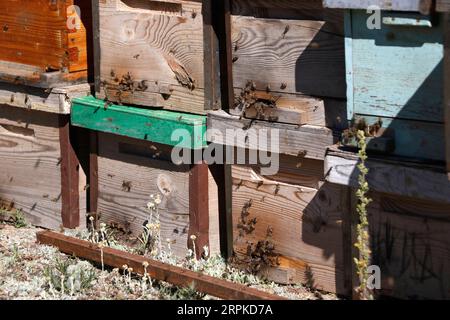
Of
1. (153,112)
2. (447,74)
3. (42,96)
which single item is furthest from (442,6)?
(42,96)

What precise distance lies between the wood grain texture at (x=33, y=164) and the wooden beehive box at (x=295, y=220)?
124 cm

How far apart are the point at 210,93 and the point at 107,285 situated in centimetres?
102

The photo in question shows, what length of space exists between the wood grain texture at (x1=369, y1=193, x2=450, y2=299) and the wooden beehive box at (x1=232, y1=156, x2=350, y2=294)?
0.21 meters

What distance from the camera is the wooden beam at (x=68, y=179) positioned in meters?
5.36

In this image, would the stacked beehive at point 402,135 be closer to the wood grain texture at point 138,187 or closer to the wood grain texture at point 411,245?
the wood grain texture at point 411,245

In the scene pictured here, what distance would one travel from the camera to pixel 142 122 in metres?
4.88

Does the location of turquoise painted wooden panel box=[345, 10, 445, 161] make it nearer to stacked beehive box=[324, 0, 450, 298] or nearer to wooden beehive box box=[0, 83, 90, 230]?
stacked beehive box=[324, 0, 450, 298]

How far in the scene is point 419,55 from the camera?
366cm

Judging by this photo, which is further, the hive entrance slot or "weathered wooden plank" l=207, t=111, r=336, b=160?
the hive entrance slot

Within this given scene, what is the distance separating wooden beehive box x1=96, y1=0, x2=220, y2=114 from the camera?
4.59 m

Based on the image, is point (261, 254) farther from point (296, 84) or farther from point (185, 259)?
point (296, 84)

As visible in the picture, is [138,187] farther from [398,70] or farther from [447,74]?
[447,74]

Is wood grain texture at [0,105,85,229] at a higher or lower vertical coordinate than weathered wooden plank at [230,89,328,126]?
lower

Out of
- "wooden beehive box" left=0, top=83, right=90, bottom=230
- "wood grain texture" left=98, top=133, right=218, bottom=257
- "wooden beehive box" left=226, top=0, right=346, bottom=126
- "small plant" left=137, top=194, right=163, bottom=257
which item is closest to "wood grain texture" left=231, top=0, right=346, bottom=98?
"wooden beehive box" left=226, top=0, right=346, bottom=126
